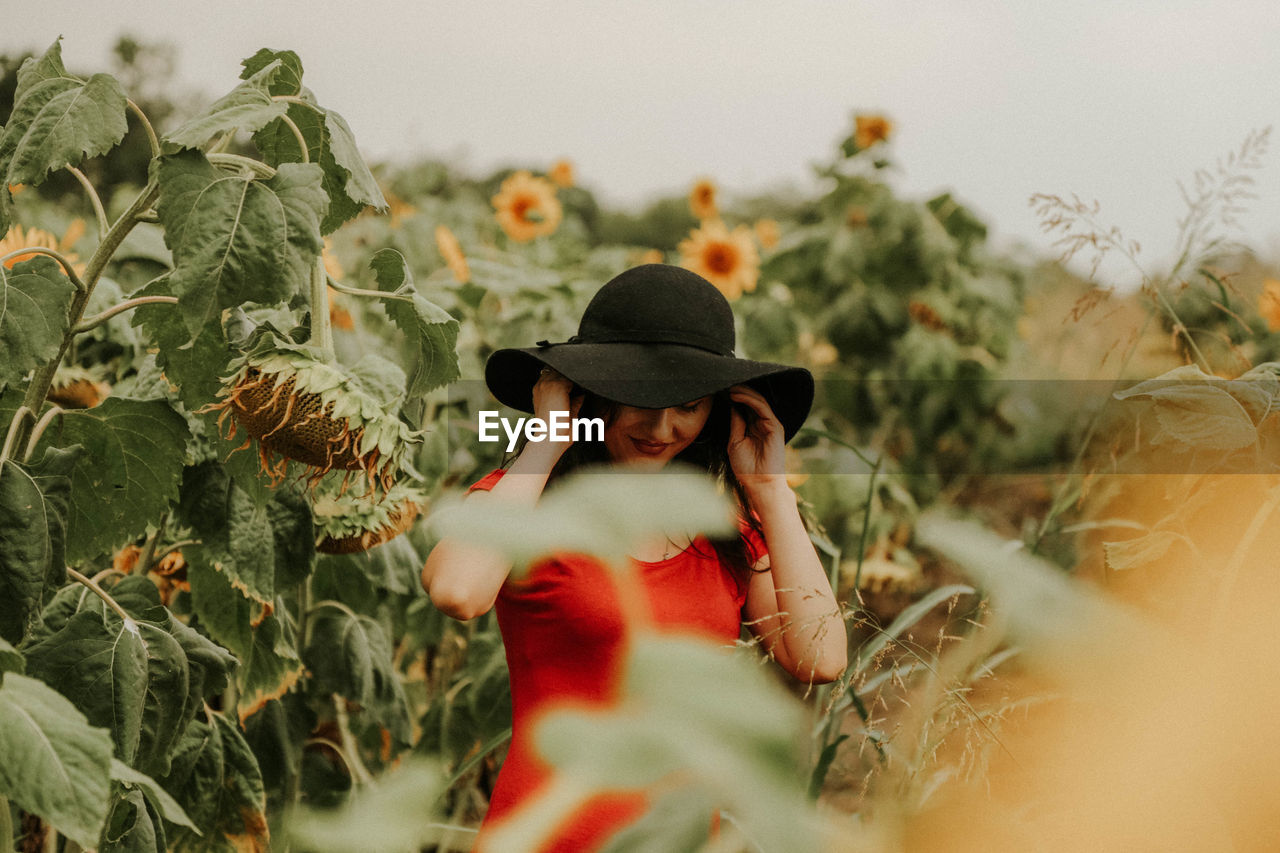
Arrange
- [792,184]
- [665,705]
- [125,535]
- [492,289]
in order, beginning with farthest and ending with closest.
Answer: [792,184] < [492,289] < [125,535] < [665,705]

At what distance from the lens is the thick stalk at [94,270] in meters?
0.73

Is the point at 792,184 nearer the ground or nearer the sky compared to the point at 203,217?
nearer the ground

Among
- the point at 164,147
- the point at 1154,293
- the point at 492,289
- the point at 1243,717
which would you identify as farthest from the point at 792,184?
the point at 1243,717

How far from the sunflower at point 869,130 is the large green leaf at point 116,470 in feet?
8.30

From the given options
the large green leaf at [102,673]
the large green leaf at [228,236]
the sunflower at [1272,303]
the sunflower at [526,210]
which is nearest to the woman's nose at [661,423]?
the large green leaf at [228,236]

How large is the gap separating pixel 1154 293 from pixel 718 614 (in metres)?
0.53

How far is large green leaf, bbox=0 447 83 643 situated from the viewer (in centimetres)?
67

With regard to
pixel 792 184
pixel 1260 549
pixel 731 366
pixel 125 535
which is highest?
pixel 1260 549

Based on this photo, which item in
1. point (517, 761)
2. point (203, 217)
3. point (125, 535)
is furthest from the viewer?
point (517, 761)

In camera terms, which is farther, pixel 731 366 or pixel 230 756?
pixel 230 756

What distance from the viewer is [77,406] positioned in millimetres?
1096

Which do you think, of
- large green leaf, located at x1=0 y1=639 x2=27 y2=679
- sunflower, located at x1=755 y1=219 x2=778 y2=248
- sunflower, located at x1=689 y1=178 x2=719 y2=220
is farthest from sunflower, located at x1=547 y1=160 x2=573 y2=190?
large green leaf, located at x1=0 y1=639 x2=27 y2=679

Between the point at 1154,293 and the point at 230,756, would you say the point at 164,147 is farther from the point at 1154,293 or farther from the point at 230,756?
the point at 1154,293

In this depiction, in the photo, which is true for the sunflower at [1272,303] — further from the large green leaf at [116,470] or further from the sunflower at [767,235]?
the sunflower at [767,235]
